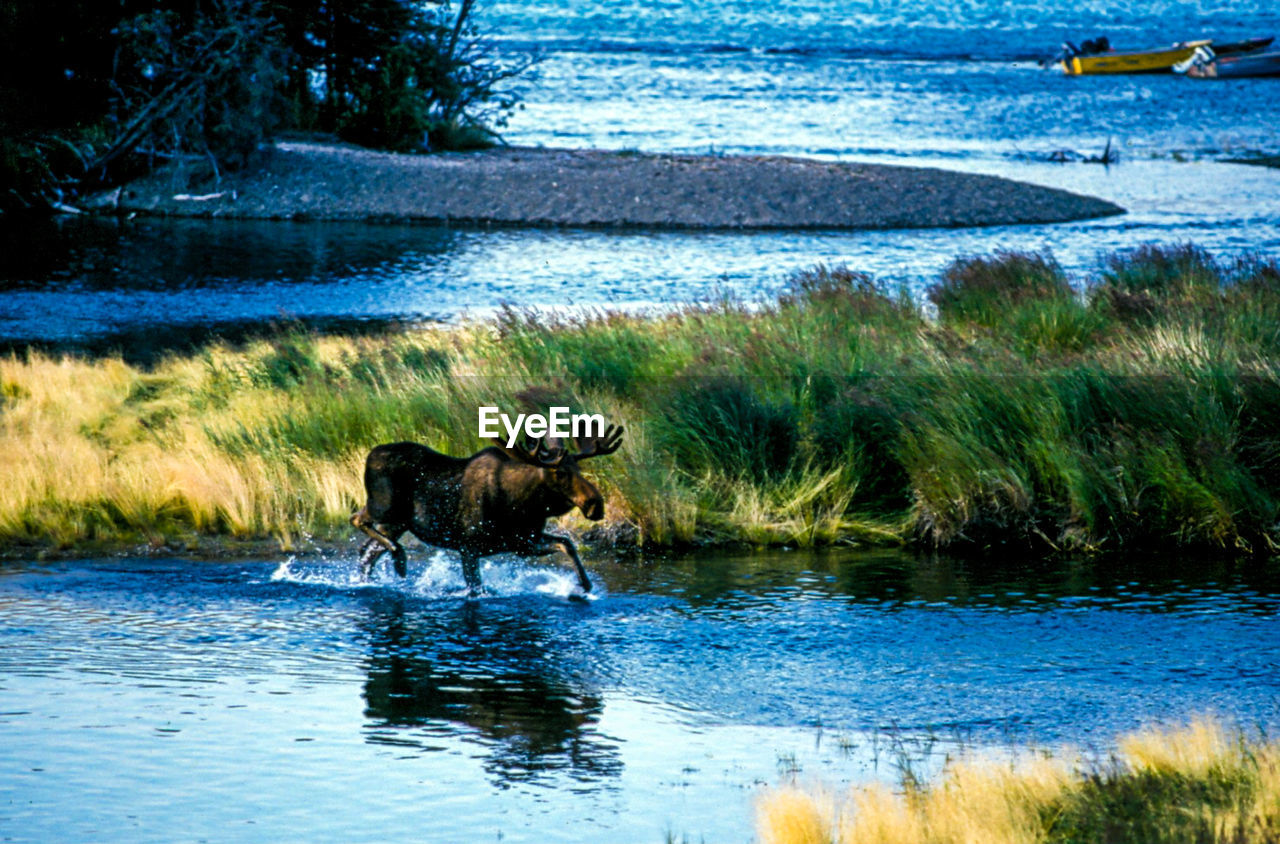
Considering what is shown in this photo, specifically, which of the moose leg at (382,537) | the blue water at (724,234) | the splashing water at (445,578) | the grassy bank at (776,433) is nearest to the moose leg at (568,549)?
the splashing water at (445,578)

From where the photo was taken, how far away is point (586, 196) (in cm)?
3069

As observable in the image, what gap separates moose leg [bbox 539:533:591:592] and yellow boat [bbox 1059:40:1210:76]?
217ft

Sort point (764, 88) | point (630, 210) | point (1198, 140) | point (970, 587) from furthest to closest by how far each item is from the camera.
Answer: point (764, 88) → point (1198, 140) → point (630, 210) → point (970, 587)

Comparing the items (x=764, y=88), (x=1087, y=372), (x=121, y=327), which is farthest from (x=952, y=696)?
(x=764, y=88)

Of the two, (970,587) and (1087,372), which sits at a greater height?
(1087,372)

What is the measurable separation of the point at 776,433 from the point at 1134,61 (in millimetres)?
63603

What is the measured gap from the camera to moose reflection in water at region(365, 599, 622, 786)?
6.30m

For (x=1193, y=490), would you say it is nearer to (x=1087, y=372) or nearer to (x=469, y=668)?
(x=1087, y=372)

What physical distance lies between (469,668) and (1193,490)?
16.1 ft

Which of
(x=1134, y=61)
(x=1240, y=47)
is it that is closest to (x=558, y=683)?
(x=1134, y=61)

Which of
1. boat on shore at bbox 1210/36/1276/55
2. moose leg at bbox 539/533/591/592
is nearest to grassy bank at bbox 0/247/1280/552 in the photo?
moose leg at bbox 539/533/591/592

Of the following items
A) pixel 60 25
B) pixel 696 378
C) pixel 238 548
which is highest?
pixel 60 25

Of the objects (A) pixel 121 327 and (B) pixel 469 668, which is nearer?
(B) pixel 469 668

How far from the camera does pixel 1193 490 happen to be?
1007cm
